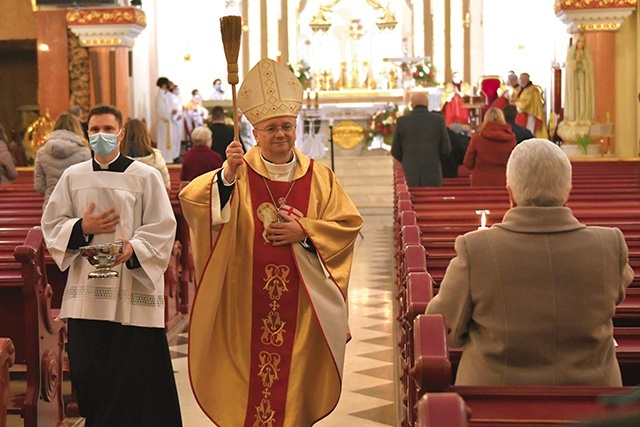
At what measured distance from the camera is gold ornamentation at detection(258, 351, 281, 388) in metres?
4.40

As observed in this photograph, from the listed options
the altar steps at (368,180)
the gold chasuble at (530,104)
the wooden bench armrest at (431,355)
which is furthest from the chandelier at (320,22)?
the wooden bench armrest at (431,355)

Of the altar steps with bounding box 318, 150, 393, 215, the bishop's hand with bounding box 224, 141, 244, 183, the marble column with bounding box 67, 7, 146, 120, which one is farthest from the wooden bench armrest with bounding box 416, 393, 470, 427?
the marble column with bounding box 67, 7, 146, 120

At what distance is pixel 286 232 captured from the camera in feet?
14.2

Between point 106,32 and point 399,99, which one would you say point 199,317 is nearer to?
point 106,32

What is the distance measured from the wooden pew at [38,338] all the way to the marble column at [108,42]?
13756 mm

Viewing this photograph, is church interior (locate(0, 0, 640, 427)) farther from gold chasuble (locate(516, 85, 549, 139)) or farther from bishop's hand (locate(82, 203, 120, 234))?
bishop's hand (locate(82, 203, 120, 234))

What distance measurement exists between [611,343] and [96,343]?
237cm

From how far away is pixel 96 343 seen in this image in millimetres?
4562

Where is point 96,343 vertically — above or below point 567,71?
below

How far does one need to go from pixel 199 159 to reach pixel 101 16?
9.49 m

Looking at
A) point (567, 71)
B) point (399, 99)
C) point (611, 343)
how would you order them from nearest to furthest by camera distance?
point (611, 343), point (567, 71), point (399, 99)

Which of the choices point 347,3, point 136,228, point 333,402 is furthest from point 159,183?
point 347,3

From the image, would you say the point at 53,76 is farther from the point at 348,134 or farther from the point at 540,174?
the point at 540,174

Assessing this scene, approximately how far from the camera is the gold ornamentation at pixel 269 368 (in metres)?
4.40
